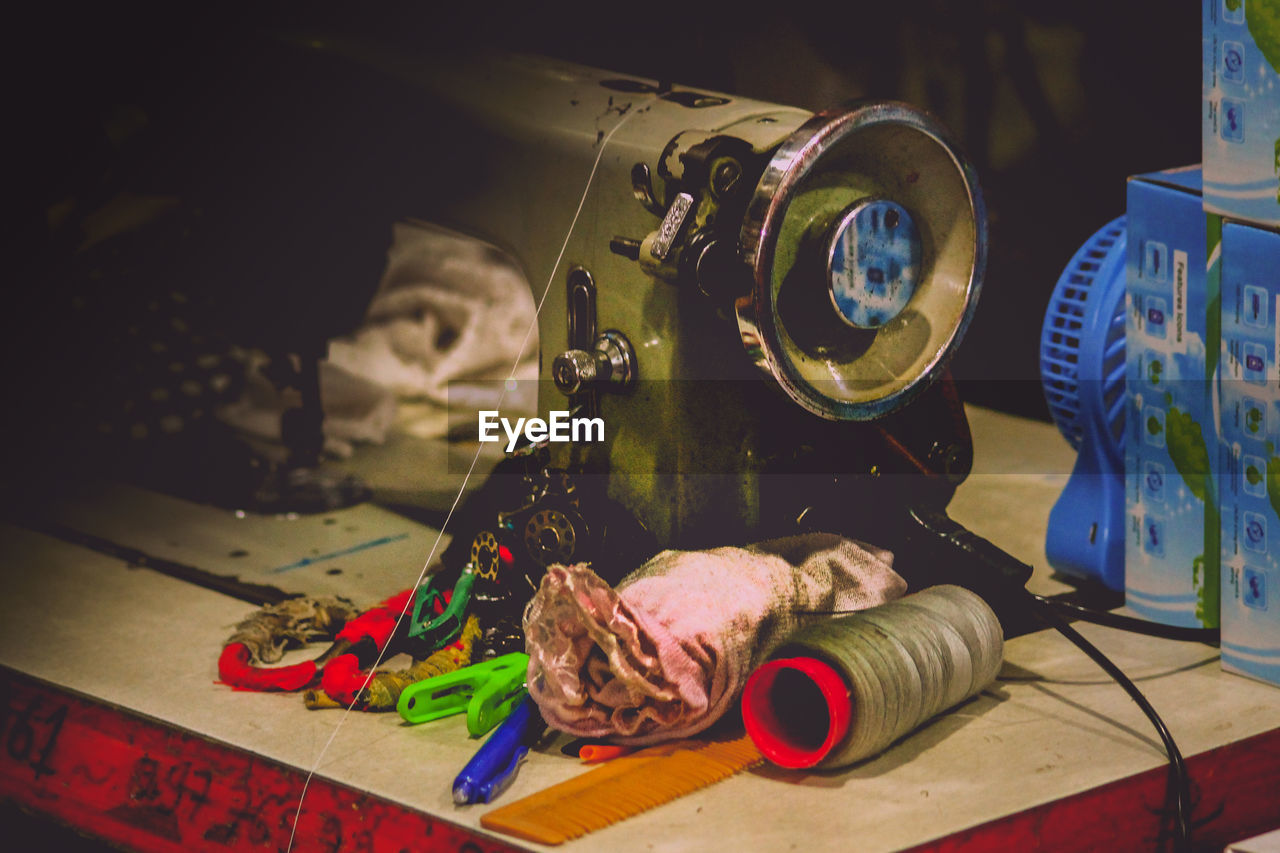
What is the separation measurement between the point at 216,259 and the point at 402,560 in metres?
0.54

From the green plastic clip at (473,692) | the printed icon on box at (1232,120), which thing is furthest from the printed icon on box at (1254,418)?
the green plastic clip at (473,692)

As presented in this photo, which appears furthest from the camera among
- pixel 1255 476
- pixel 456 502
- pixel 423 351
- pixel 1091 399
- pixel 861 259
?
pixel 423 351

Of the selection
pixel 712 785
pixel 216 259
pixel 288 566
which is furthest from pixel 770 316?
pixel 216 259

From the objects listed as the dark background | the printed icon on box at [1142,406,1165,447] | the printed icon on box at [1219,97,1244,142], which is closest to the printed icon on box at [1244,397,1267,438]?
the printed icon on box at [1142,406,1165,447]

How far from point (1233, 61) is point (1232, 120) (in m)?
0.05

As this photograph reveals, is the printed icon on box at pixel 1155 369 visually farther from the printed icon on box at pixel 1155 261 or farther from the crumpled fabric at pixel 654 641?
the crumpled fabric at pixel 654 641

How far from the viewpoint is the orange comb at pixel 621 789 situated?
3.81ft

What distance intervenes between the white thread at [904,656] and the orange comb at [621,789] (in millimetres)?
84

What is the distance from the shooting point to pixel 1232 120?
1.39m

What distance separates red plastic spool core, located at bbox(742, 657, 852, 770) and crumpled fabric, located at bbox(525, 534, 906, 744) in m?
0.04

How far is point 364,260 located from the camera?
212 cm

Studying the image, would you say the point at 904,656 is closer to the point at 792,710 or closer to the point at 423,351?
the point at 792,710

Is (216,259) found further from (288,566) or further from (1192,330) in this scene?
(1192,330)

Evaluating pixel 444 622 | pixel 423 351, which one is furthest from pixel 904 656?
pixel 423 351
